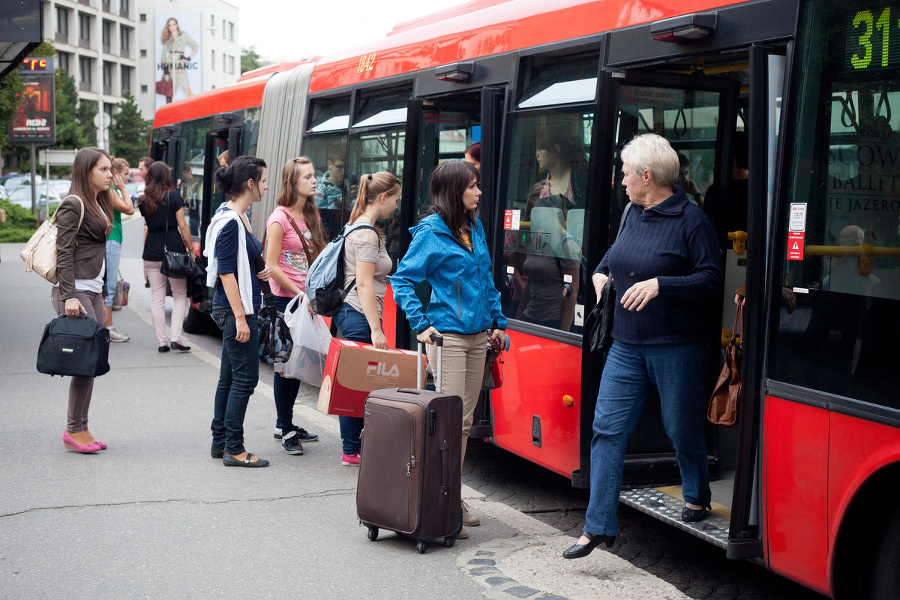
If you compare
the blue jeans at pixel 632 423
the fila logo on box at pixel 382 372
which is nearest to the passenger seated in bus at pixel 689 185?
the blue jeans at pixel 632 423

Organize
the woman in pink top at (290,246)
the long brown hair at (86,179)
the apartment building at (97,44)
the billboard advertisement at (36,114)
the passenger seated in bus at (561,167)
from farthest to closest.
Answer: the apartment building at (97,44) < the billboard advertisement at (36,114) < the woman in pink top at (290,246) < the long brown hair at (86,179) < the passenger seated in bus at (561,167)

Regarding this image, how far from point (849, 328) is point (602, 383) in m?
1.30

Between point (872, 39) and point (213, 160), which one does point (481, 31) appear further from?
point (213, 160)

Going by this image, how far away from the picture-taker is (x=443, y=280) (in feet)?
15.3

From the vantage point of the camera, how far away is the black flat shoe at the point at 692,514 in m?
4.23

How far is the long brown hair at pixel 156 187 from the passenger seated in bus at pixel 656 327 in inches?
270

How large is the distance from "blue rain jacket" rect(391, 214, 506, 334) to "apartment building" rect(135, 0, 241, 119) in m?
83.7

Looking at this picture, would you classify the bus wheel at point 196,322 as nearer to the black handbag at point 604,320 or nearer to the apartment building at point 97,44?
the black handbag at point 604,320

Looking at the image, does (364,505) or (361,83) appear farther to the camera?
(361,83)

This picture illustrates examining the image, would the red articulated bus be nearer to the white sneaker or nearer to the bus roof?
the bus roof

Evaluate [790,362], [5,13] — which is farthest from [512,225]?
[5,13]

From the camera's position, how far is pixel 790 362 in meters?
3.51

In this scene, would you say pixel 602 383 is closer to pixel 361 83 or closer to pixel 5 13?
pixel 361 83

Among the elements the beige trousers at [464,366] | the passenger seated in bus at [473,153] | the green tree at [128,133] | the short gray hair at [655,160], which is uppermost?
the green tree at [128,133]
